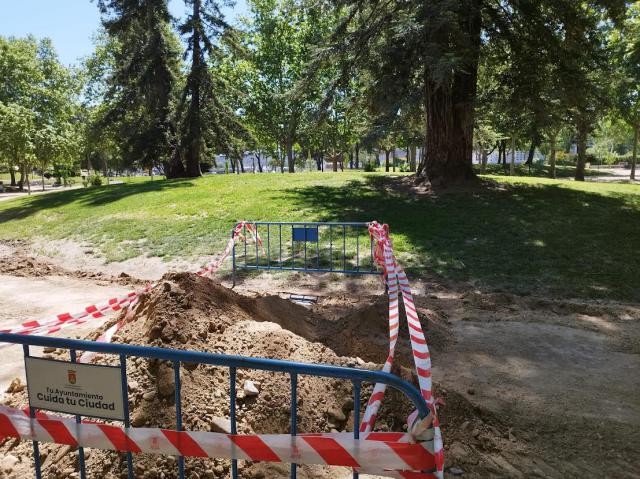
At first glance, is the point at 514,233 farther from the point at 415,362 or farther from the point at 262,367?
the point at 262,367

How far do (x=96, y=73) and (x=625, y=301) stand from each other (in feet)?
173

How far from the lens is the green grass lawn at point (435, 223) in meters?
10.3

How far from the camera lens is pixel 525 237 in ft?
40.2

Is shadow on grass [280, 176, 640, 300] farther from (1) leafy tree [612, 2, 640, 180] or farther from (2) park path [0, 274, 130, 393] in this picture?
(2) park path [0, 274, 130, 393]

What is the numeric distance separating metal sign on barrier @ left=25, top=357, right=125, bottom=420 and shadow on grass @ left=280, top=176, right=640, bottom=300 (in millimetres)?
8342

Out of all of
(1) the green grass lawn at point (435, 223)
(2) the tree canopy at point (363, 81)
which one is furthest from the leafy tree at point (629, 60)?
(1) the green grass lawn at point (435, 223)

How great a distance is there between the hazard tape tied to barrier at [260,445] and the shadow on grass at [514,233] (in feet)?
25.3

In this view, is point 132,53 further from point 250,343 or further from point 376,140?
point 250,343

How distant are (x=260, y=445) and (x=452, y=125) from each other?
1591cm

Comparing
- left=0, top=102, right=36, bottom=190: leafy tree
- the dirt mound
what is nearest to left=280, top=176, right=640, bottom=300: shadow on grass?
the dirt mound

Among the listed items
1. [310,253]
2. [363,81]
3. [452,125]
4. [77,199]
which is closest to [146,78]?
[77,199]

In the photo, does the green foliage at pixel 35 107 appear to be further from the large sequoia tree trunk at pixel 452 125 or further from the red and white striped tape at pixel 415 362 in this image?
the red and white striped tape at pixel 415 362

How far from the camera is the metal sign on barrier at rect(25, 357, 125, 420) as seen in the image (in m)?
2.71

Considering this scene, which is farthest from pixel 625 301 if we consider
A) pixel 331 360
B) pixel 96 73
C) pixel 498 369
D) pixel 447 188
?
pixel 96 73
